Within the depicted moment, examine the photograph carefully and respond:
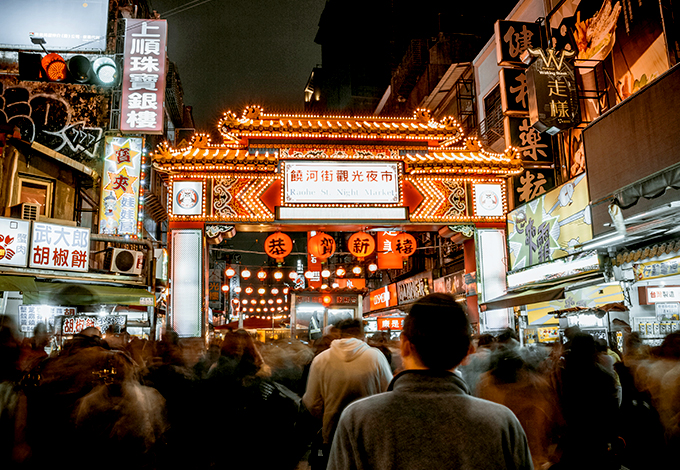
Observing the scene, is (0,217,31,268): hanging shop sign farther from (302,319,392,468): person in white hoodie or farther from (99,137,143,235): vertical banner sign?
(302,319,392,468): person in white hoodie

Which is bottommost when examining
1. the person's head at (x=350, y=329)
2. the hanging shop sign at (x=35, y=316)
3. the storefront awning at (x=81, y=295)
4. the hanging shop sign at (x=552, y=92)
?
the person's head at (x=350, y=329)

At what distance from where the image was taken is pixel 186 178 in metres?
15.0

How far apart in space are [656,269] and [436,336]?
12166 millimetres

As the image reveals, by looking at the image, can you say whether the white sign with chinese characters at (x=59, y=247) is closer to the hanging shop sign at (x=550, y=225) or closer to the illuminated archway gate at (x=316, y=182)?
the illuminated archway gate at (x=316, y=182)

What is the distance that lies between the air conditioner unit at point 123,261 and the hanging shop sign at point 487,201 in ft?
36.7

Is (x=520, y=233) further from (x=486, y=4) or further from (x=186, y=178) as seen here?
(x=486, y=4)

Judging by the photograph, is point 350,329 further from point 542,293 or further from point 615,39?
point 615,39

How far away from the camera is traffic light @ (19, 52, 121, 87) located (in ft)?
66.2

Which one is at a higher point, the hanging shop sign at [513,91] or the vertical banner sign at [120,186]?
the hanging shop sign at [513,91]

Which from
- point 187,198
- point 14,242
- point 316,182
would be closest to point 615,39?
point 316,182

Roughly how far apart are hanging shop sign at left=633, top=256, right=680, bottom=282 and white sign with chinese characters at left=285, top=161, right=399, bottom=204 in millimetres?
6583

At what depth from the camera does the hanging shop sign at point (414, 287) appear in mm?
28297

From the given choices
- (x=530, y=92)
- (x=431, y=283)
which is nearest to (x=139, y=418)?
(x=530, y=92)

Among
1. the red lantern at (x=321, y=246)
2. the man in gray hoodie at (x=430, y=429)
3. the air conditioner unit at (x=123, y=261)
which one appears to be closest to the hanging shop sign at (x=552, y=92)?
the red lantern at (x=321, y=246)
